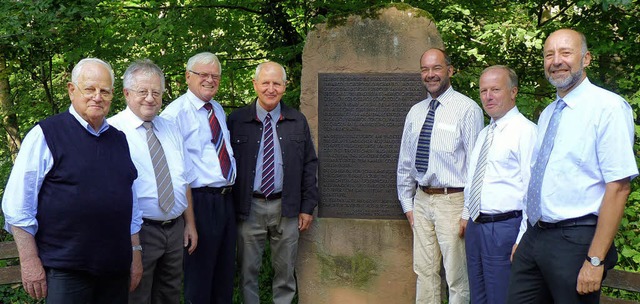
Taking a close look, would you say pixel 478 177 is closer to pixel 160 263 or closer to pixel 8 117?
pixel 160 263

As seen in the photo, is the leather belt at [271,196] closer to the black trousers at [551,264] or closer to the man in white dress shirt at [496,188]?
the man in white dress shirt at [496,188]

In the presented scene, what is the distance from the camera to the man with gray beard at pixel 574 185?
320 cm

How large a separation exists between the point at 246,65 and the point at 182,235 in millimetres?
3868

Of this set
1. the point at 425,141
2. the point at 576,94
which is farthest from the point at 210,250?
the point at 576,94

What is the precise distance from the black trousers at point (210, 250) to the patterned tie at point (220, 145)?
0.54 ft

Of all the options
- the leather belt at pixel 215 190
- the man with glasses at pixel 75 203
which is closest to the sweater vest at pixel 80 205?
the man with glasses at pixel 75 203

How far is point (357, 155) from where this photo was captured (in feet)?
18.1

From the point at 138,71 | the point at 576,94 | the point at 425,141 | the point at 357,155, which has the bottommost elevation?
the point at 357,155

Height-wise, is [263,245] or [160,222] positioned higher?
[160,222]

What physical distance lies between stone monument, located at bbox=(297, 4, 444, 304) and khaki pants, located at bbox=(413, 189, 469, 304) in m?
0.42

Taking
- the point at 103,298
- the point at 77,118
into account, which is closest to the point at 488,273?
the point at 103,298

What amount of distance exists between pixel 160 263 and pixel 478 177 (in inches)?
80.1

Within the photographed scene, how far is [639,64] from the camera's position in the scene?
6.09 metres

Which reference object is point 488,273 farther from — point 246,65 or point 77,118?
point 246,65
